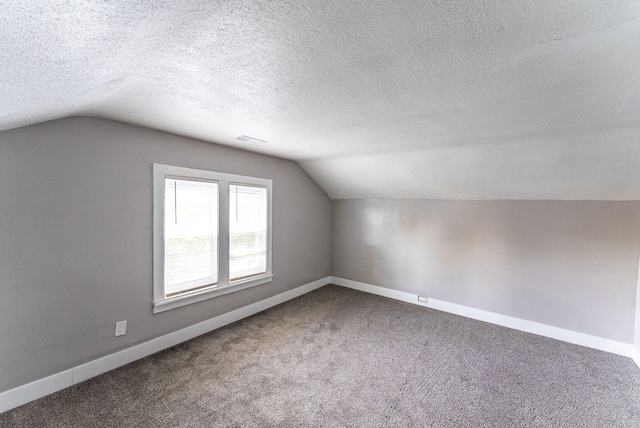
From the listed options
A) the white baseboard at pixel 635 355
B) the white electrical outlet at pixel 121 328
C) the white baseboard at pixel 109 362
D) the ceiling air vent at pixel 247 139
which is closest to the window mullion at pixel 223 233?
the white baseboard at pixel 109 362

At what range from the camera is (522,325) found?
333 centimetres

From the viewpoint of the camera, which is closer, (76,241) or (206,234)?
(76,241)

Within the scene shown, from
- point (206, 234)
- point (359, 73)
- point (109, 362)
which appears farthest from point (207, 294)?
point (359, 73)

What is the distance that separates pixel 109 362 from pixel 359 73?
3.08 m

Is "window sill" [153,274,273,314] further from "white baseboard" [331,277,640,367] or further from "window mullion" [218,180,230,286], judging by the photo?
"white baseboard" [331,277,640,367]

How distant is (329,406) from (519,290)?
9.40 feet

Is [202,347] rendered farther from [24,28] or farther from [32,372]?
[24,28]

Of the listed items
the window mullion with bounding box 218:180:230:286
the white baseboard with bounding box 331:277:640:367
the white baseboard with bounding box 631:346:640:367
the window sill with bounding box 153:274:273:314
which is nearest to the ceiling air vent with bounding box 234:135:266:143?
the window mullion with bounding box 218:180:230:286

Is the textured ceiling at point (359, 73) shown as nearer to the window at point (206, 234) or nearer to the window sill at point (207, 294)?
the window at point (206, 234)

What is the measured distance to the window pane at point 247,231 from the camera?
136 inches

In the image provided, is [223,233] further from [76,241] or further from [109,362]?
[109,362]

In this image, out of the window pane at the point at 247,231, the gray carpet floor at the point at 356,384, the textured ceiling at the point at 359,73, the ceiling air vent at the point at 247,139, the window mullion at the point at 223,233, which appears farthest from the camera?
the window pane at the point at 247,231

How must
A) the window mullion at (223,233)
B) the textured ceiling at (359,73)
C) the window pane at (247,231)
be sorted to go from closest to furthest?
1. the textured ceiling at (359,73)
2. the window mullion at (223,233)
3. the window pane at (247,231)

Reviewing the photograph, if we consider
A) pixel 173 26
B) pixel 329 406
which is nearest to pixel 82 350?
pixel 329 406
